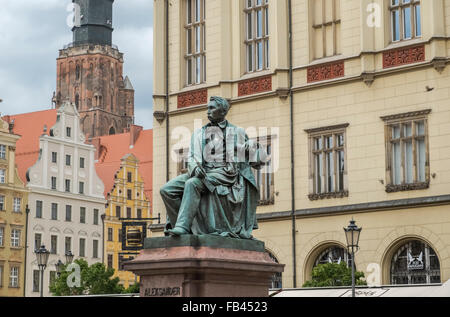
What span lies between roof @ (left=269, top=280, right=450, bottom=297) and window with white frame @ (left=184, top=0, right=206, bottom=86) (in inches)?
408

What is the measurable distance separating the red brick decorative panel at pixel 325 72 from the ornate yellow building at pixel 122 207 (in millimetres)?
36835

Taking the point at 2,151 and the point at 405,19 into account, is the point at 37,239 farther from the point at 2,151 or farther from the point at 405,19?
the point at 405,19

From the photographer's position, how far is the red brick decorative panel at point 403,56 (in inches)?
1155

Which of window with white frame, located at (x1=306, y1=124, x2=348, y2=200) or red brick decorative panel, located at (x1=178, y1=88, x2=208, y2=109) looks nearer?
window with white frame, located at (x1=306, y1=124, x2=348, y2=200)

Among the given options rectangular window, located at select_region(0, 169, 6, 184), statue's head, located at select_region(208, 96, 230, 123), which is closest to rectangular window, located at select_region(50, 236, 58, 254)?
rectangular window, located at select_region(0, 169, 6, 184)

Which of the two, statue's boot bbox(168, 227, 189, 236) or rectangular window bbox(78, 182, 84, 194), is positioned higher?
rectangular window bbox(78, 182, 84, 194)

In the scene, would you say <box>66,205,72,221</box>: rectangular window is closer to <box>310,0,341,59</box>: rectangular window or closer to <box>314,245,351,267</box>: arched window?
<box>310,0,341,59</box>: rectangular window

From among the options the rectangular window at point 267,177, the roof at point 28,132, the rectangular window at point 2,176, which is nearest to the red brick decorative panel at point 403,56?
the rectangular window at point 267,177

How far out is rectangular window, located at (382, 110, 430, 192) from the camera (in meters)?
28.9

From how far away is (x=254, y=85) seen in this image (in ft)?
109

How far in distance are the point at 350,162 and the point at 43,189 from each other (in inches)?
1404

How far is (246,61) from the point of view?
111 ft

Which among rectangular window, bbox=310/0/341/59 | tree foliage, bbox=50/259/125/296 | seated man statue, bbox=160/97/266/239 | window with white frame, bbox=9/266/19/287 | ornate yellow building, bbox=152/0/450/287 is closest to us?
seated man statue, bbox=160/97/266/239

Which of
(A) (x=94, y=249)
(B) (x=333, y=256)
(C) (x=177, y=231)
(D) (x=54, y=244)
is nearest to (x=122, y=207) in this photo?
(A) (x=94, y=249)
